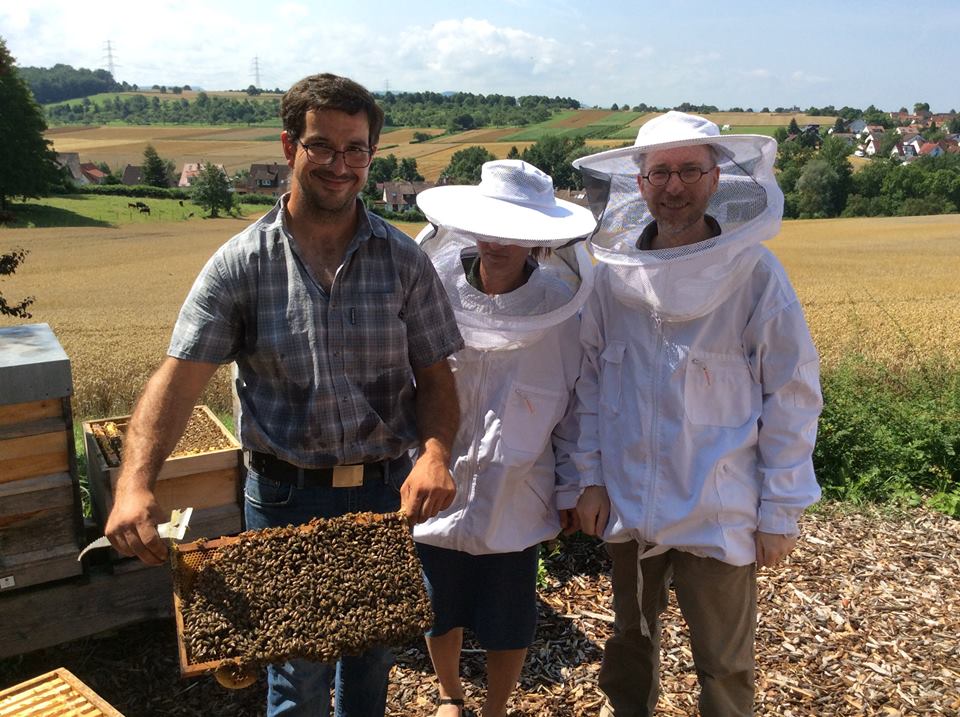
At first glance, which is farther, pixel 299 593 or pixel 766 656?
pixel 766 656

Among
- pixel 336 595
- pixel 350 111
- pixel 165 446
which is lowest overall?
pixel 336 595

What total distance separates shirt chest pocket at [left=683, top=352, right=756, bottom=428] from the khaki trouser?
0.53 meters

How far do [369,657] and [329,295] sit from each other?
4.27 ft

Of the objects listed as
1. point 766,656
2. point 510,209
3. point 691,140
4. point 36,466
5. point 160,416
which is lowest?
point 766,656

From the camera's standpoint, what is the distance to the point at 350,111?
7.64 feet

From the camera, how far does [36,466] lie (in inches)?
132

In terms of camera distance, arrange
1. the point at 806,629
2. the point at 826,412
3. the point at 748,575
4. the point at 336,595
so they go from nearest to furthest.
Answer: the point at 336,595 < the point at 748,575 < the point at 806,629 < the point at 826,412

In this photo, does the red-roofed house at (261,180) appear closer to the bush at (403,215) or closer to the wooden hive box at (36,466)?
the bush at (403,215)

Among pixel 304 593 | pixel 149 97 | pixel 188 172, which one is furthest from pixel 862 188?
pixel 149 97

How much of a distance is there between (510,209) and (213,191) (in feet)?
145

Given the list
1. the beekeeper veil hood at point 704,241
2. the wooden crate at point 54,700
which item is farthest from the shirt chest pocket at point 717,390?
the wooden crate at point 54,700

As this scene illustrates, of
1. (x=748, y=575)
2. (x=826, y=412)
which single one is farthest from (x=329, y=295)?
(x=826, y=412)

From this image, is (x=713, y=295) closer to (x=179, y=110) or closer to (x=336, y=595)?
(x=336, y=595)

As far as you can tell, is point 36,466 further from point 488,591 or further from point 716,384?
point 716,384
